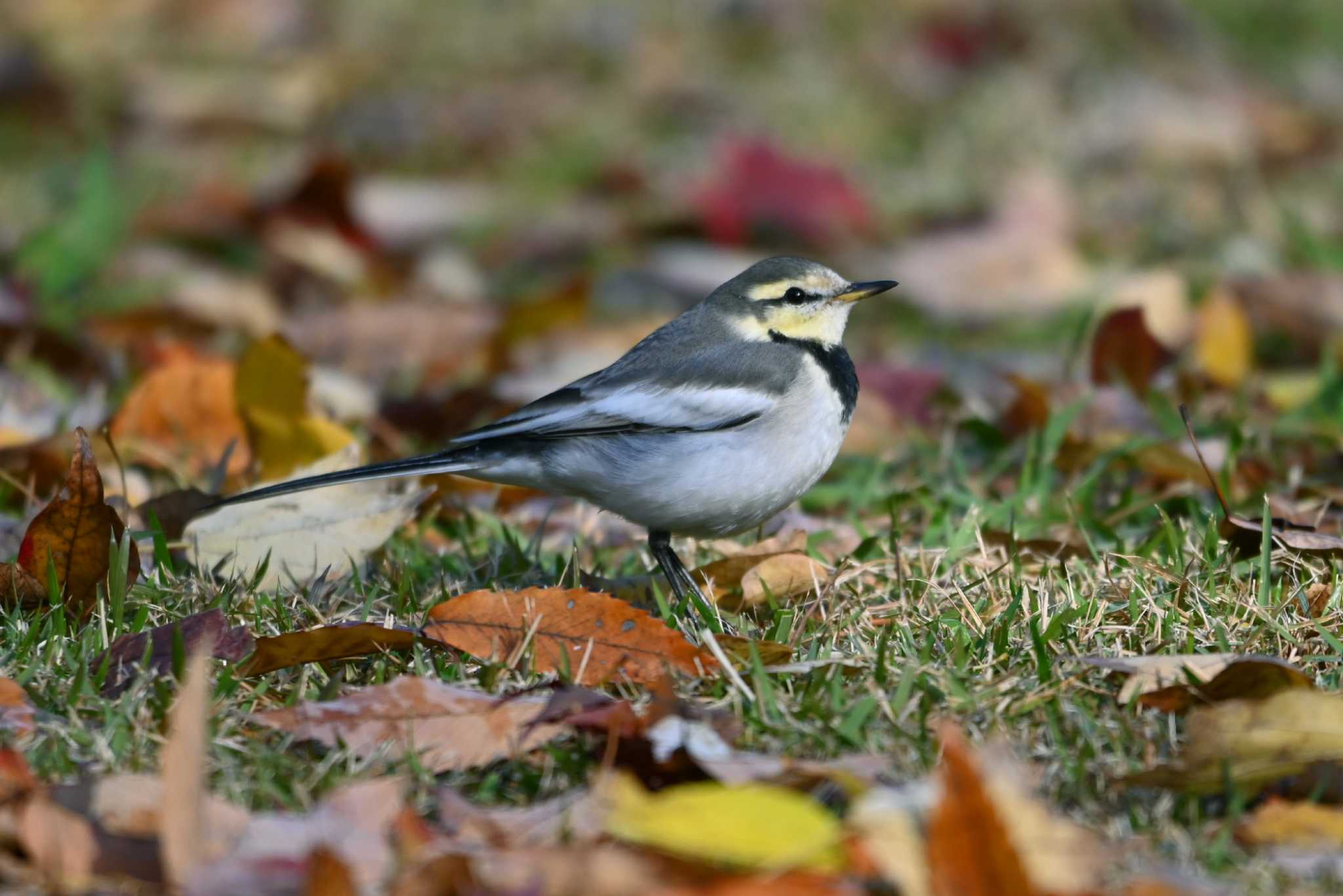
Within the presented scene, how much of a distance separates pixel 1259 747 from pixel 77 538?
2588 millimetres

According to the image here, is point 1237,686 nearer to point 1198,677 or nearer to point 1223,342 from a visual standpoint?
point 1198,677

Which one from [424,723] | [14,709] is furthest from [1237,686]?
[14,709]

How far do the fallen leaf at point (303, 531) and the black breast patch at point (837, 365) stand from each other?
3.85ft

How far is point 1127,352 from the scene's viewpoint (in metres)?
5.81

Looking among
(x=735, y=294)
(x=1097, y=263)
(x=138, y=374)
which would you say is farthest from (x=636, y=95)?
(x=735, y=294)

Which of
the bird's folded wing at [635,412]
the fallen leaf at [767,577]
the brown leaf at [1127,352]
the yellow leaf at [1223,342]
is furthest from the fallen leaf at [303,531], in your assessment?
the yellow leaf at [1223,342]

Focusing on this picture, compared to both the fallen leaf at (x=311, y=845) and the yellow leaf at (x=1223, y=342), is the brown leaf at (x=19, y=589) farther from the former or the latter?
the yellow leaf at (x=1223, y=342)

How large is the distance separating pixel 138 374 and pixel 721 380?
2.78m

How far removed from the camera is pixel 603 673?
3441 mm

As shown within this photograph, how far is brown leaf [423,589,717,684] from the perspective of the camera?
342 cm

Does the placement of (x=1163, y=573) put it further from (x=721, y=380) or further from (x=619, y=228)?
(x=619, y=228)

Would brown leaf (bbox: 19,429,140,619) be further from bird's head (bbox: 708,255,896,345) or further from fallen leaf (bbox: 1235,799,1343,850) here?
fallen leaf (bbox: 1235,799,1343,850)

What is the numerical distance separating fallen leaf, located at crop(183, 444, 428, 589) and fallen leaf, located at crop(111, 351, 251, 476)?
3.18 feet

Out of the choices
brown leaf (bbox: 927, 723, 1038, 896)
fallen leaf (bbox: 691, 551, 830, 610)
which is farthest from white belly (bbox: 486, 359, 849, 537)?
brown leaf (bbox: 927, 723, 1038, 896)
